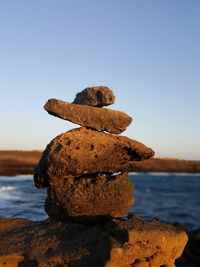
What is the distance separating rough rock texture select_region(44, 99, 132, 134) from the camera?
33.6ft

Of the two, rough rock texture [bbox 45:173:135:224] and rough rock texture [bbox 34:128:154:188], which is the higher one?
rough rock texture [bbox 34:128:154:188]

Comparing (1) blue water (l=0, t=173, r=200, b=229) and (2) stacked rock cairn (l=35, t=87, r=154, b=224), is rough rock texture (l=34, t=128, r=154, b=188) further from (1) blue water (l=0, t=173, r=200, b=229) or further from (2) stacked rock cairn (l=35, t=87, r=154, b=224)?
(1) blue water (l=0, t=173, r=200, b=229)

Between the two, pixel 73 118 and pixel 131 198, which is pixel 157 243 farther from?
pixel 73 118

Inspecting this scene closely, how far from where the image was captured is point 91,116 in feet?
34.8

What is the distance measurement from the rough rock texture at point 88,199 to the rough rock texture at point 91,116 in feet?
6.07

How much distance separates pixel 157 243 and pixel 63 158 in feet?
11.8

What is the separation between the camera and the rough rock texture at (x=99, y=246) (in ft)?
24.7

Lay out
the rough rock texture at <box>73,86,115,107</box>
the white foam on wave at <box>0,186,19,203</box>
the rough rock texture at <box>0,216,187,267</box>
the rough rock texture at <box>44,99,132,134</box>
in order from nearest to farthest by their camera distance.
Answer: the rough rock texture at <box>0,216,187,267</box> → the rough rock texture at <box>44,99,132,134</box> → the rough rock texture at <box>73,86,115,107</box> → the white foam on wave at <box>0,186,19,203</box>

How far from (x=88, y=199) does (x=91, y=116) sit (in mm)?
2768

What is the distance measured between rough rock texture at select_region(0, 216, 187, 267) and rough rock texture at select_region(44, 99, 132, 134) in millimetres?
3447

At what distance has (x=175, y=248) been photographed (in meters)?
8.48

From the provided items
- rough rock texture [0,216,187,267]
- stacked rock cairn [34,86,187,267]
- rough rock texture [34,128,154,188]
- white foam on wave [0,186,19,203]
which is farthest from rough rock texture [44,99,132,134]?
white foam on wave [0,186,19,203]

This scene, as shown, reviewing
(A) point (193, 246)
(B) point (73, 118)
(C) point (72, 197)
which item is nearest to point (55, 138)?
(B) point (73, 118)

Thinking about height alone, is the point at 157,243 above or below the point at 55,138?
below
